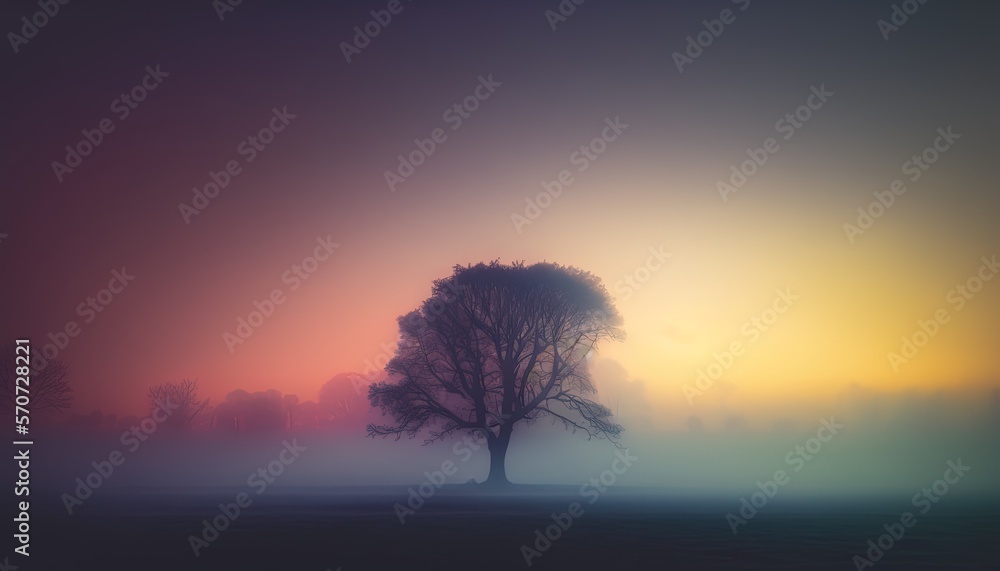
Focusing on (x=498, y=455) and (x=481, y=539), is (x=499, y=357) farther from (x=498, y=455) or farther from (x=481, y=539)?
(x=481, y=539)

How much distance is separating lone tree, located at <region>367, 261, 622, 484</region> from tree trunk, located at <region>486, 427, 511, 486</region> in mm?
63

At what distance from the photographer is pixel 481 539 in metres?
19.4

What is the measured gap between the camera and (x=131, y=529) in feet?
68.4

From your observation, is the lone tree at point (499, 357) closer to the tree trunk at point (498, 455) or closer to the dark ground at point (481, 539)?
the tree trunk at point (498, 455)

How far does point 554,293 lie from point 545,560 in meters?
32.4

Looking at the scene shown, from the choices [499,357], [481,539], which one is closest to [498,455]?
[499,357]

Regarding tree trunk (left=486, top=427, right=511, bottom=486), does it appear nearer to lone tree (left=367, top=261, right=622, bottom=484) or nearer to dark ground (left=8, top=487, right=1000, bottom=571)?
lone tree (left=367, top=261, right=622, bottom=484)

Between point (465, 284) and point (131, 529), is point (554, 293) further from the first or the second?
point (131, 529)

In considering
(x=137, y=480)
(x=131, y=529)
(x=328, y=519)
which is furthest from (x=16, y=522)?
(x=137, y=480)

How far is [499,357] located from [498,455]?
20.5 ft

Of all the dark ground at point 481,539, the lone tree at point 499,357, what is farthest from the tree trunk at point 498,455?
the dark ground at point 481,539

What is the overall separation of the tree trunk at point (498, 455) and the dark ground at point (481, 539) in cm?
A: 1801

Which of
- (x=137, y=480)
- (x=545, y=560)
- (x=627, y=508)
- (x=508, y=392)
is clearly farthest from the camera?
(x=137, y=480)

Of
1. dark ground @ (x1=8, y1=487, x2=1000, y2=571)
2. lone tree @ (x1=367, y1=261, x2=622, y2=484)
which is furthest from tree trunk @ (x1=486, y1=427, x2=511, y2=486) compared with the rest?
dark ground @ (x1=8, y1=487, x2=1000, y2=571)
